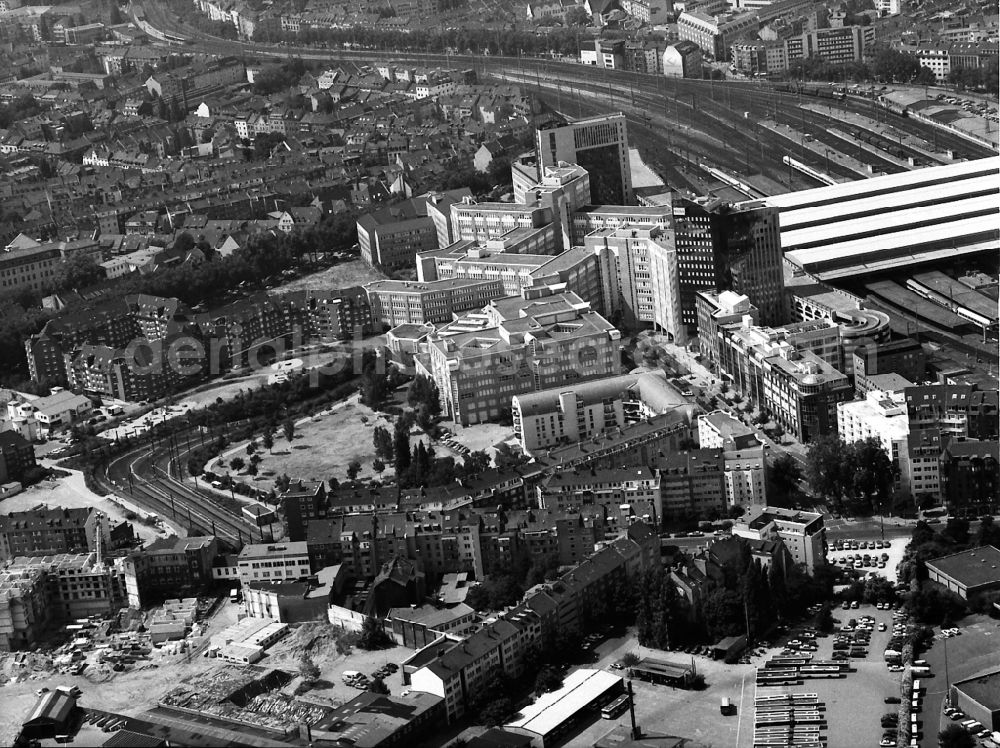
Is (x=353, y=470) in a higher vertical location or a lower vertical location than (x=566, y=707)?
higher

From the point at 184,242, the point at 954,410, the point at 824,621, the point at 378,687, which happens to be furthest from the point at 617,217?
the point at 378,687

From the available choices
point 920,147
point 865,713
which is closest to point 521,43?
point 920,147

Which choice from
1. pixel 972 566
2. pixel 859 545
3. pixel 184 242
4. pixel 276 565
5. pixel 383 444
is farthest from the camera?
pixel 184 242

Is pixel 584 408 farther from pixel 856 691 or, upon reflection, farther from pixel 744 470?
pixel 856 691

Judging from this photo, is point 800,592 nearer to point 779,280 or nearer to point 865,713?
point 865,713

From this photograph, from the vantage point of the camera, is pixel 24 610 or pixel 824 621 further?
pixel 24 610

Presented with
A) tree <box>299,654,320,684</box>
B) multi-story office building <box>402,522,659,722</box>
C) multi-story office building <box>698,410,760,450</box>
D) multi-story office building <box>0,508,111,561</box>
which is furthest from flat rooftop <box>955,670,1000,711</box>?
multi-story office building <box>0,508,111,561</box>
